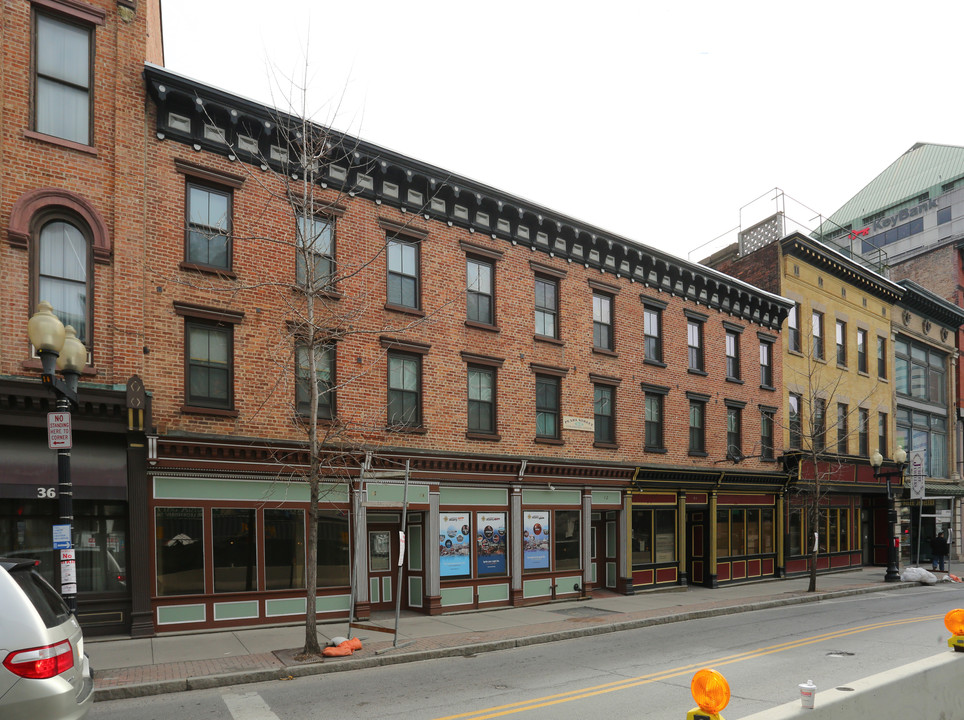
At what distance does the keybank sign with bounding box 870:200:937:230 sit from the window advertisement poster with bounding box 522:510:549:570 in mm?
44187

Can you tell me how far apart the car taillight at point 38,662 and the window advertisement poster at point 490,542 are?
42.0ft

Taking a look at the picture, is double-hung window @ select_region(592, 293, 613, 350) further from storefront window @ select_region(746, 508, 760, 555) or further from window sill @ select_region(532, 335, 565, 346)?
storefront window @ select_region(746, 508, 760, 555)

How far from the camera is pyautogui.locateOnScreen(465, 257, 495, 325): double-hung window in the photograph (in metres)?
19.0

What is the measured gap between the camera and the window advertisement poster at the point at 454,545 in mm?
17656

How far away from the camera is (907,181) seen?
5897 centimetres

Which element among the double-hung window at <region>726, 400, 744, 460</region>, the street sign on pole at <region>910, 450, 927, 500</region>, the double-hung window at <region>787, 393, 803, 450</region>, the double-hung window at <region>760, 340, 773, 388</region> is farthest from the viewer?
the street sign on pole at <region>910, 450, 927, 500</region>

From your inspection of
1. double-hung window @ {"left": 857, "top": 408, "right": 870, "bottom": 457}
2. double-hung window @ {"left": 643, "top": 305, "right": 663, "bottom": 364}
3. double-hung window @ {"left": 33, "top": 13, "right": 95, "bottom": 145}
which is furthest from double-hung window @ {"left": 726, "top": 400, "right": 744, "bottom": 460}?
double-hung window @ {"left": 33, "top": 13, "right": 95, "bottom": 145}

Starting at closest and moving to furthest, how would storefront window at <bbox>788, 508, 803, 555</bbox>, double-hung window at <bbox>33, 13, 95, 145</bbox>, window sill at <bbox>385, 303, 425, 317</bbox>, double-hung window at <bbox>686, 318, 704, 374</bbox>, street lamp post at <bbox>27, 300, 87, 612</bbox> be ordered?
street lamp post at <bbox>27, 300, 87, 612</bbox> < double-hung window at <bbox>33, 13, 95, 145</bbox> < window sill at <bbox>385, 303, 425, 317</bbox> < double-hung window at <bbox>686, 318, 704, 374</bbox> < storefront window at <bbox>788, 508, 803, 555</bbox>

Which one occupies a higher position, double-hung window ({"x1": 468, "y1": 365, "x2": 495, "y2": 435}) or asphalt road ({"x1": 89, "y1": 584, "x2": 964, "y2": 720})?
double-hung window ({"x1": 468, "y1": 365, "x2": 495, "y2": 435})

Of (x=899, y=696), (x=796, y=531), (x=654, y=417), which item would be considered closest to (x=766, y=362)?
(x=796, y=531)

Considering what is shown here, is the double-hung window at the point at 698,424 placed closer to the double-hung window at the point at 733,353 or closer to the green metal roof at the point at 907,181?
the double-hung window at the point at 733,353

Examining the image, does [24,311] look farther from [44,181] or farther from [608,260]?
[608,260]

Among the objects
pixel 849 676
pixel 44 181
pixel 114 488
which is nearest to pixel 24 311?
pixel 44 181

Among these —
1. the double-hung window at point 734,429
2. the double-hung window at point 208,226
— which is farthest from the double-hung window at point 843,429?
the double-hung window at point 208,226
